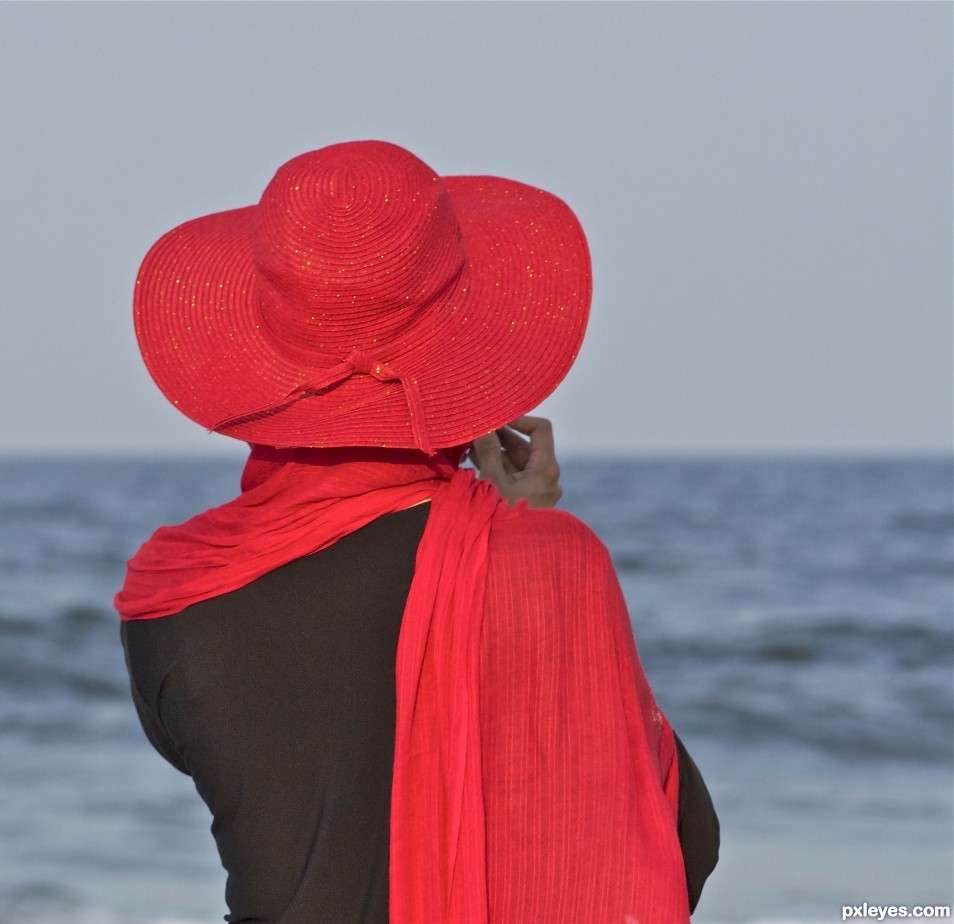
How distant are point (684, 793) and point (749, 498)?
24.9 m

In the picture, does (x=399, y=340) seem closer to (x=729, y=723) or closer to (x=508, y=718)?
(x=508, y=718)

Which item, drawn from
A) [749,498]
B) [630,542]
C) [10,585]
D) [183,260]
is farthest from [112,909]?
[749,498]

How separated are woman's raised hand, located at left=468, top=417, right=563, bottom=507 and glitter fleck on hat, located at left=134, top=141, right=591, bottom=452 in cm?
16

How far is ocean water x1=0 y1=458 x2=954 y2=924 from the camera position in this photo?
188 inches

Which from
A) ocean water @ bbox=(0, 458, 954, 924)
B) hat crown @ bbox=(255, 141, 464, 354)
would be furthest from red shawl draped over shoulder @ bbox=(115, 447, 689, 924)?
ocean water @ bbox=(0, 458, 954, 924)

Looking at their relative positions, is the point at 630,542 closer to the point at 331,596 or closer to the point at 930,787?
the point at 930,787

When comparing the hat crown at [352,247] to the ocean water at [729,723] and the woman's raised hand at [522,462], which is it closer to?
the woman's raised hand at [522,462]

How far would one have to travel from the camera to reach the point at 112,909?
454 cm

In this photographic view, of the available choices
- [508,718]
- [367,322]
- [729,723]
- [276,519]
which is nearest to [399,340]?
[367,322]

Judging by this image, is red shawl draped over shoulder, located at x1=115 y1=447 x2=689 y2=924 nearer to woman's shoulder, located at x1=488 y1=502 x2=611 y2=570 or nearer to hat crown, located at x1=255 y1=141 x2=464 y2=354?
woman's shoulder, located at x1=488 y1=502 x2=611 y2=570

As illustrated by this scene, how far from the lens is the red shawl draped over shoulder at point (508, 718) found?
125cm

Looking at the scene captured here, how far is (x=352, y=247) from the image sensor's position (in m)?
1.32

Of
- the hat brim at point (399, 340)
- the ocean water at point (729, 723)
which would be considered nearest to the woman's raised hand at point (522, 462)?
the hat brim at point (399, 340)

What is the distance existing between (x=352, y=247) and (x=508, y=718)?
47 cm
